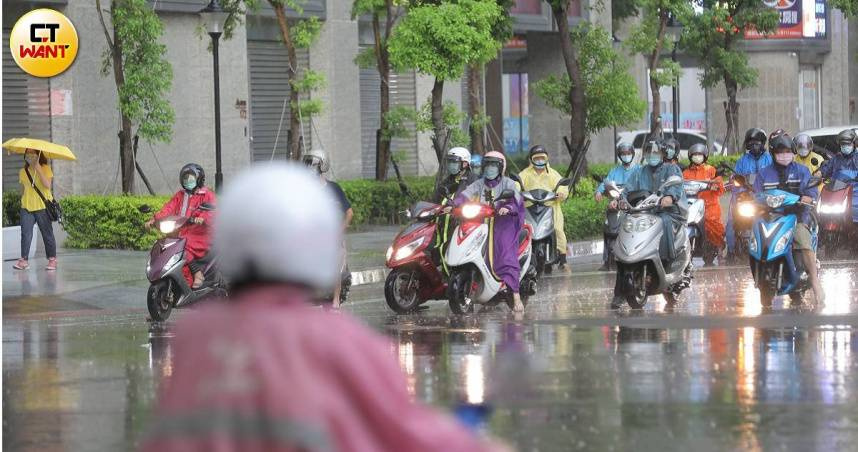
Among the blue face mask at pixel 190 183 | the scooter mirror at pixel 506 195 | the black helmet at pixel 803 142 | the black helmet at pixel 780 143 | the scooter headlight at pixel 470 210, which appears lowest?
the scooter headlight at pixel 470 210

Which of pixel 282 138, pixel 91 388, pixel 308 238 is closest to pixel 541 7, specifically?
pixel 282 138

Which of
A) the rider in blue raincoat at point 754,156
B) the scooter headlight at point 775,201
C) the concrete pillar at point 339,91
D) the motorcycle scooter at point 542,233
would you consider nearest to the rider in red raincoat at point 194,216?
the motorcycle scooter at point 542,233

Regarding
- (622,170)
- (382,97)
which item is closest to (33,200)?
(622,170)

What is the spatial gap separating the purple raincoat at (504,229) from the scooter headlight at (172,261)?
2.58m

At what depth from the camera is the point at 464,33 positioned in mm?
25562

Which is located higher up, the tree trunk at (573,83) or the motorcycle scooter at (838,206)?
the tree trunk at (573,83)

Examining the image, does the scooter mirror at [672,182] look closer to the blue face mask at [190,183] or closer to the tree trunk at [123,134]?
the blue face mask at [190,183]

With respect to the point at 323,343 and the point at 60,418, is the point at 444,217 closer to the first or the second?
the point at 60,418

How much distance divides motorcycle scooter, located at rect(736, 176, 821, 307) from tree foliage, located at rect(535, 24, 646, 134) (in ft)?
47.8

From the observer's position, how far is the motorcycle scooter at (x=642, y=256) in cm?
1605

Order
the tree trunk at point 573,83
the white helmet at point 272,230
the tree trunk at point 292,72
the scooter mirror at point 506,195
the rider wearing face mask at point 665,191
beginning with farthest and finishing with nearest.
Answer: the tree trunk at point 573,83
the tree trunk at point 292,72
the rider wearing face mask at point 665,191
the scooter mirror at point 506,195
the white helmet at point 272,230

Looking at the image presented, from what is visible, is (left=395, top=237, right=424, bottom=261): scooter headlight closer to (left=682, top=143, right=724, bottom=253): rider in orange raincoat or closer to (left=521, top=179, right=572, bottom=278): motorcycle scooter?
(left=521, top=179, right=572, bottom=278): motorcycle scooter

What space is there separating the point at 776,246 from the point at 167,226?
5.53 m

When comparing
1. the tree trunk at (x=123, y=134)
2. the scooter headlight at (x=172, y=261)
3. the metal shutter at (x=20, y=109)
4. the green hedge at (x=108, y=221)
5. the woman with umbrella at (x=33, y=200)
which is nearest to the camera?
the scooter headlight at (x=172, y=261)
